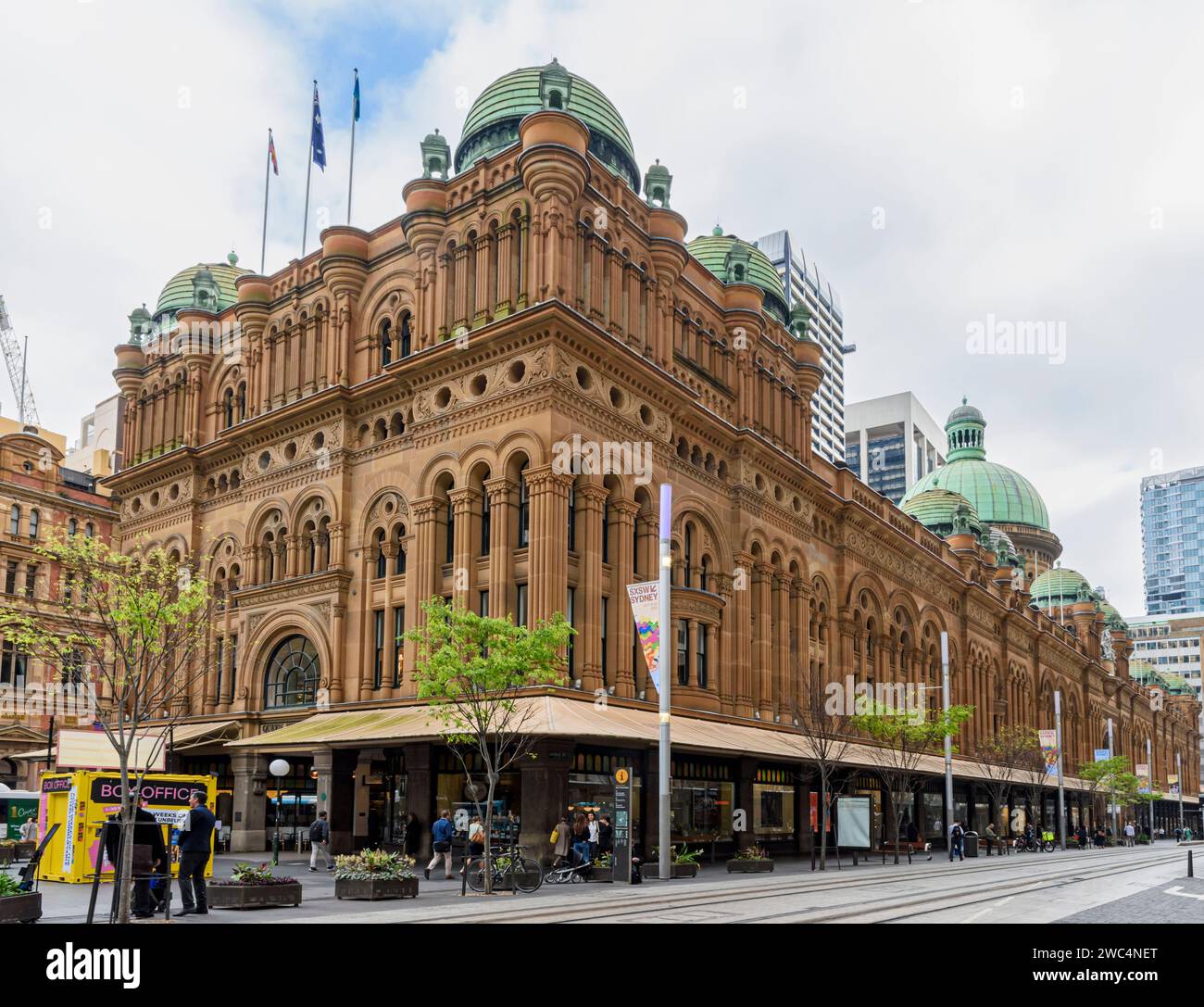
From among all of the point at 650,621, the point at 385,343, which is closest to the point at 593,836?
the point at 650,621

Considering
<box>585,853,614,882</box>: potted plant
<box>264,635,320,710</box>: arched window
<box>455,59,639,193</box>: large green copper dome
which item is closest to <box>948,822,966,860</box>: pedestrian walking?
<box>585,853,614,882</box>: potted plant

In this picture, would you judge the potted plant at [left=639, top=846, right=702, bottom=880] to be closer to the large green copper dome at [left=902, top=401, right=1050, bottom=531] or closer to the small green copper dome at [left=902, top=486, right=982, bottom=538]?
the small green copper dome at [left=902, top=486, right=982, bottom=538]

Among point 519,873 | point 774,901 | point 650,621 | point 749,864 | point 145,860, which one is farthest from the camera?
point 749,864

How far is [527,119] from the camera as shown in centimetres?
4025

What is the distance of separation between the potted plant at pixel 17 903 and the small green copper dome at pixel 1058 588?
366 ft

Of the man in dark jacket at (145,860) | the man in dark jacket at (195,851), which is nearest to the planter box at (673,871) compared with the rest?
the man in dark jacket at (195,851)

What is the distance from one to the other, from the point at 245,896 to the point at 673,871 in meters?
14.5

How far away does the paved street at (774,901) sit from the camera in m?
20.4

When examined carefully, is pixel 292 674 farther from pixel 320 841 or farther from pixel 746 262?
pixel 746 262

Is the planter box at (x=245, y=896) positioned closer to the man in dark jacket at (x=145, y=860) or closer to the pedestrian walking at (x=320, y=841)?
the man in dark jacket at (x=145, y=860)

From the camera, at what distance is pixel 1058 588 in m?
119
